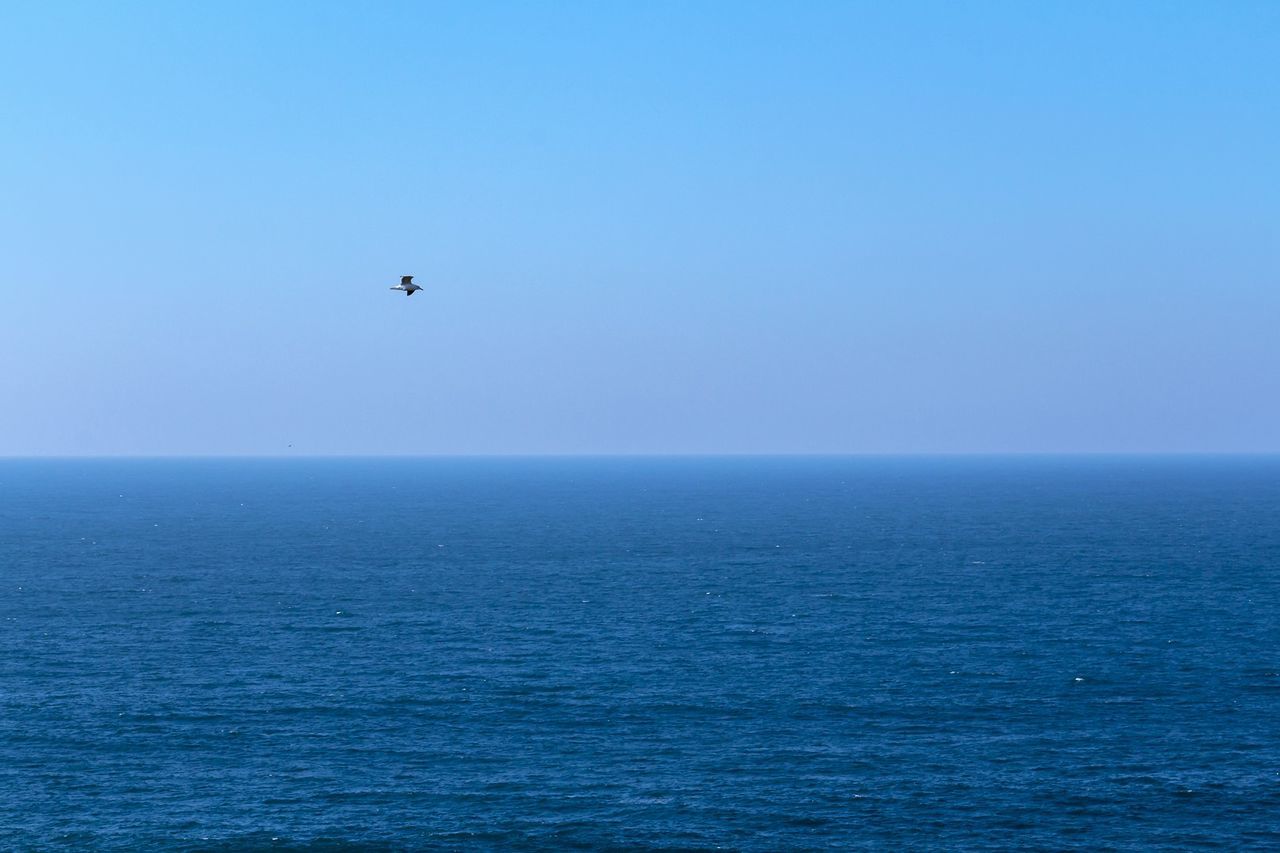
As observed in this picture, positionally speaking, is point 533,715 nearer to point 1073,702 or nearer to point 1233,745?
point 1073,702

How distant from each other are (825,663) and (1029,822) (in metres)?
40.5

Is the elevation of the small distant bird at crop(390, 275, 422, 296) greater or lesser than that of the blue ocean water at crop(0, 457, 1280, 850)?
greater

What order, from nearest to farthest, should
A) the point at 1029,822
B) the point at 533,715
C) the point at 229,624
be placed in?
the point at 1029,822 < the point at 533,715 < the point at 229,624

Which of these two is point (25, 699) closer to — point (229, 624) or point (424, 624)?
point (229, 624)

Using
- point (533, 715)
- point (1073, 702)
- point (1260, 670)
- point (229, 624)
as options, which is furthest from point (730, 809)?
point (229, 624)

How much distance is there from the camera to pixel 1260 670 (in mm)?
106625

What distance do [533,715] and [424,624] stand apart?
43096 mm

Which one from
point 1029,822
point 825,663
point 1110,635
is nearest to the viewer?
point 1029,822

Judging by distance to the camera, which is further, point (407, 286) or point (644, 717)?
point (644, 717)

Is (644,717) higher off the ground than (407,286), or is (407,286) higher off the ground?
(407,286)

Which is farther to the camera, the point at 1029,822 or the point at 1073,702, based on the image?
the point at 1073,702

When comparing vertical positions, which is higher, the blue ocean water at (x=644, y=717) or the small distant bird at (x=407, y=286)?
the small distant bird at (x=407, y=286)

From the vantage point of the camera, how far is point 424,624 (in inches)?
5290

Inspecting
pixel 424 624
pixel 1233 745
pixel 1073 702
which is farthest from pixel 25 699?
pixel 1233 745
